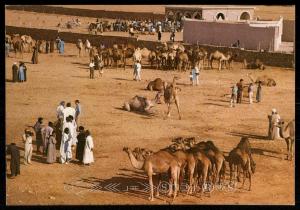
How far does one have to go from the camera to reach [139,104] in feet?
66.5

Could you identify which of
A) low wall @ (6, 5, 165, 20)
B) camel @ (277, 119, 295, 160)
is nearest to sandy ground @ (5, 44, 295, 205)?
camel @ (277, 119, 295, 160)

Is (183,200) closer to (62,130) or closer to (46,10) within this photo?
(62,130)

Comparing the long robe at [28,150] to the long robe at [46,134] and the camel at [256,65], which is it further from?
the camel at [256,65]

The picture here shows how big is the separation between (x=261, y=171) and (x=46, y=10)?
44139mm

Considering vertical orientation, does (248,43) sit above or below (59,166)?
above

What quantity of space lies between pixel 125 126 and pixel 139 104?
2.07 m

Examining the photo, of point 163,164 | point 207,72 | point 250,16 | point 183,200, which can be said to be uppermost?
point 250,16

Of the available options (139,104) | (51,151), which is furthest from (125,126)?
(51,151)

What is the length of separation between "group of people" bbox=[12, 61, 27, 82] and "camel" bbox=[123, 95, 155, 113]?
18.5 ft

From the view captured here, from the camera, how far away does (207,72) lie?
27.5 m

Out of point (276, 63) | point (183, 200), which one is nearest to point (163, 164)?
point (183, 200)

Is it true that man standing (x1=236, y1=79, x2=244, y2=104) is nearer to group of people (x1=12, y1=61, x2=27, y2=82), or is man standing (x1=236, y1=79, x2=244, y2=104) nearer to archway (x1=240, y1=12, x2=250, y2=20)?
group of people (x1=12, y1=61, x2=27, y2=82)

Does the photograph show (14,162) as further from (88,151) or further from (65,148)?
(88,151)

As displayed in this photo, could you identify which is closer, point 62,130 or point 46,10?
point 62,130
